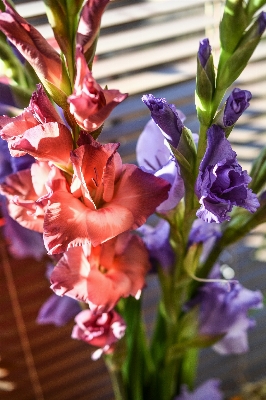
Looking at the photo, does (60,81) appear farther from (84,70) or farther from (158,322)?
(158,322)

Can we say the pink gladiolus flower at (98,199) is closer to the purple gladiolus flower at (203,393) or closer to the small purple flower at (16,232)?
the small purple flower at (16,232)

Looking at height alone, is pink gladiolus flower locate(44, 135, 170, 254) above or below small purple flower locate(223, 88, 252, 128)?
below

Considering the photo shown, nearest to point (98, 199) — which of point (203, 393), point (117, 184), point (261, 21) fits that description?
point (117, 184)

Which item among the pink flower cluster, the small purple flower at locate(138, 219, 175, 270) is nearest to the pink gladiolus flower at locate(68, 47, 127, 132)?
the pink flower cluster

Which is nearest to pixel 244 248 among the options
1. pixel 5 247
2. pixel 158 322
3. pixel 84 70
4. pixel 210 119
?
pixel 158 322

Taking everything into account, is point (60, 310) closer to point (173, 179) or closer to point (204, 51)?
point (173, 179)

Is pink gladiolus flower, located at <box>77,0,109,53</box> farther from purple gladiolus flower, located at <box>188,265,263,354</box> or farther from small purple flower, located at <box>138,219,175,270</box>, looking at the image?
purple gladiolus flower, located at <box>188,265,263,354</box>
